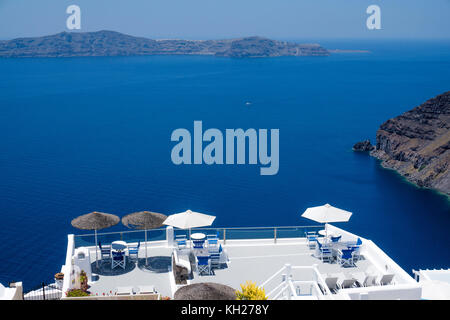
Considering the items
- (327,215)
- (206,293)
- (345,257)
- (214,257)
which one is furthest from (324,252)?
(206,293)

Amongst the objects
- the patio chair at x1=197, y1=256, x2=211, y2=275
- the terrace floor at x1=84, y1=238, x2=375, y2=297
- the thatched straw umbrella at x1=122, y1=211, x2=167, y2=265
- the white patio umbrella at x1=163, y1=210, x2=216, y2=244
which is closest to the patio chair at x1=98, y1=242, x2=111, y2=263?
the terrace floor at x1=84, y1=238, x2=375, y2=297

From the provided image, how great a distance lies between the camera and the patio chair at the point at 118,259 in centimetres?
1762

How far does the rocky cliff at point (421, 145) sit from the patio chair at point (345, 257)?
51257mm

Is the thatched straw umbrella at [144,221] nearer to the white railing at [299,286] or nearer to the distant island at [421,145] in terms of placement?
the white railing at [299,286]

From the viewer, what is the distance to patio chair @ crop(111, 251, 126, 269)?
17.6m

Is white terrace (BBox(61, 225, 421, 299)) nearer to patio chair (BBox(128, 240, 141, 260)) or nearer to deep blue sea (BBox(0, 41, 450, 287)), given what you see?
patio chair (BBox(128, 240, 141, 260))

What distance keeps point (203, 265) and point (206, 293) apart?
4.94m

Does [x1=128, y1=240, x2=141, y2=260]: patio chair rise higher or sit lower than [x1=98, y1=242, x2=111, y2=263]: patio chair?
lower

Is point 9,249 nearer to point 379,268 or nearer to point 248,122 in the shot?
point 379,268

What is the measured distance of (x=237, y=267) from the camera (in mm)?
17922

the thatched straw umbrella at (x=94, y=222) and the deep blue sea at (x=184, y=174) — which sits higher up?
the thatched straw umbrella at (x=94, y=222)

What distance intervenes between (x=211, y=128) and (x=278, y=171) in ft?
92.5

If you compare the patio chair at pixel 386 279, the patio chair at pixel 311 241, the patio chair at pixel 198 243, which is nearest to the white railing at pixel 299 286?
the patio chair at pixel 386 279

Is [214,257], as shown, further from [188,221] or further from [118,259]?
[118,259]
